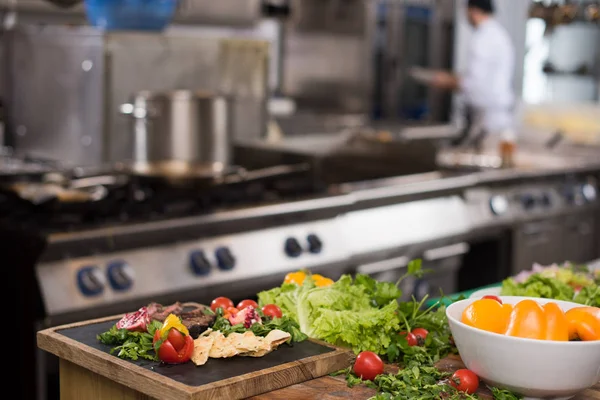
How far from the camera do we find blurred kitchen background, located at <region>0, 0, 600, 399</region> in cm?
333

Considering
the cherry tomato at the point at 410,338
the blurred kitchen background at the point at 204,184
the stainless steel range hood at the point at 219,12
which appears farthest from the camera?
the stainless steel range hood at the point at 219,12

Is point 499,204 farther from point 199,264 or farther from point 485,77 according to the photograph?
point 485,77

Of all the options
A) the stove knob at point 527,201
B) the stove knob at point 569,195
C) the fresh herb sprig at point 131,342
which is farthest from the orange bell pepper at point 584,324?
the stove knob at point 569,195

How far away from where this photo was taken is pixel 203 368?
5.71ft

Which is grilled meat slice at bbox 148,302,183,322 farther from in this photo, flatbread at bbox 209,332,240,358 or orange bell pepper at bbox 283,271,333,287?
orange bell pepper at bbox 283,271,333,287

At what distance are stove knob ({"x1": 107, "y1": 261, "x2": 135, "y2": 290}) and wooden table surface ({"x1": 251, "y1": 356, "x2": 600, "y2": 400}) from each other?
1602 mm

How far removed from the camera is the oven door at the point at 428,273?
14.0ft

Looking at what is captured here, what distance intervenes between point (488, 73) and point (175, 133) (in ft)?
12.5

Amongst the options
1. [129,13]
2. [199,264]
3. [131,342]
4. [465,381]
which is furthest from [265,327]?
[129,13]

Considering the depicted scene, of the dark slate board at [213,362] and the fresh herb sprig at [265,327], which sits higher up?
the fresh herb sprig at [265,327]

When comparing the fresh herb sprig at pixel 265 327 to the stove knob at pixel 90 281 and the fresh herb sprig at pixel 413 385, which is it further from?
the stove knob at pixel 90 281

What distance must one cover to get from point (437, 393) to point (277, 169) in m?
2.80

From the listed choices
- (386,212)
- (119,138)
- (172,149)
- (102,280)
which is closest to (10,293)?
(102,280)

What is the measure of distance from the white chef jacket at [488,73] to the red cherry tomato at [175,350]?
220 inches
